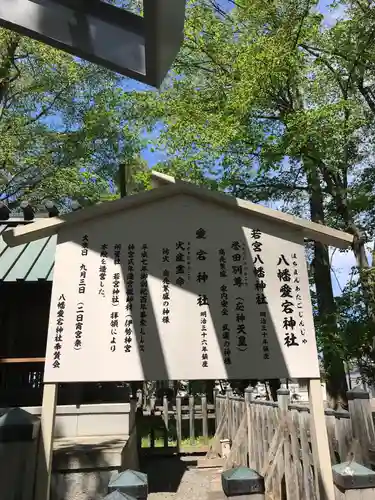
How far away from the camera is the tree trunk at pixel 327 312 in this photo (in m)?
9.69

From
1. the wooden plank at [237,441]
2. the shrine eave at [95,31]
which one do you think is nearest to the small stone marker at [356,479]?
the shrine eave at [95,31]

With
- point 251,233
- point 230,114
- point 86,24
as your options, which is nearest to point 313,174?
point 230,114

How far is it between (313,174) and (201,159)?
113 inches

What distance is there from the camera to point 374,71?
10.8m

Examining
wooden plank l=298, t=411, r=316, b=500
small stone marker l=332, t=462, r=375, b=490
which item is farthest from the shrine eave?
wooden plank l=298, t=411, r=316, b=500

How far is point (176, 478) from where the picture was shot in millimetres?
8594

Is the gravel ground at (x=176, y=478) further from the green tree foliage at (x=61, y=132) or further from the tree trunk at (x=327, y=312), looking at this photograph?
the green tree foliage at (x=61, y=132)

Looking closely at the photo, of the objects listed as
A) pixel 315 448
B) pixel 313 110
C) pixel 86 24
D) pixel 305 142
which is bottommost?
pixel 315 448

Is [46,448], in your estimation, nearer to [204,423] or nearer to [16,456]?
[16,456]

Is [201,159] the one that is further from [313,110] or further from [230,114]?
[313,110]

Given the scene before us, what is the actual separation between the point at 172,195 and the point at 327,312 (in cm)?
807

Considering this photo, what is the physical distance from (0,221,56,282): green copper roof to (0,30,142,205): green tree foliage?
18.7 ft

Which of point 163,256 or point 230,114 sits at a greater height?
point 230,114

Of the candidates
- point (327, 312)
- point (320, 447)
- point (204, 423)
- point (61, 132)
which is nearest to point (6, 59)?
point (61, 132)
